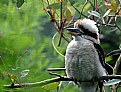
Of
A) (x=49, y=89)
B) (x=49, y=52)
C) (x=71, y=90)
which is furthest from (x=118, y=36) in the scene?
(x=49, y=89)

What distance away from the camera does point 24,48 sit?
107 inches

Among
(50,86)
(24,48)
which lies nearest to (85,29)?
(50,86)

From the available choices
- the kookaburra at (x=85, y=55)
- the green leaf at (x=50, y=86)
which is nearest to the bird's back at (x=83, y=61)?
the kookaburra at (x=85, y=55)

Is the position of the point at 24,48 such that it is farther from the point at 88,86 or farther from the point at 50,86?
the point at 50,86

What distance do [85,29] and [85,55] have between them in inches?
5.1

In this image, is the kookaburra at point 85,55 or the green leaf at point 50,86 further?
the kookaburra at point 85,55

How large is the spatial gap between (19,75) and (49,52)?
1.41 meters

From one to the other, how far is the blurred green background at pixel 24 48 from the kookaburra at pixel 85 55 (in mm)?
98

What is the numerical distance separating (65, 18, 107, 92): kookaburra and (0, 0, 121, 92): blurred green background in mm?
98

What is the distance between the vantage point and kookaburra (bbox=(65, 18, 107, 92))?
7.29 ft

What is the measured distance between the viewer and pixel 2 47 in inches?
90.9

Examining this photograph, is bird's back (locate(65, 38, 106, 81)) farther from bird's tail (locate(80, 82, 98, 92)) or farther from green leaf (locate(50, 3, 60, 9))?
green leaf (locate(50, 3, 60, 9))

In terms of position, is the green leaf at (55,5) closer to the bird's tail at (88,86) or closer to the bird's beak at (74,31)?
the bird's beak at (74,31)

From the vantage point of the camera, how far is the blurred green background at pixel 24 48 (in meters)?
2.12
